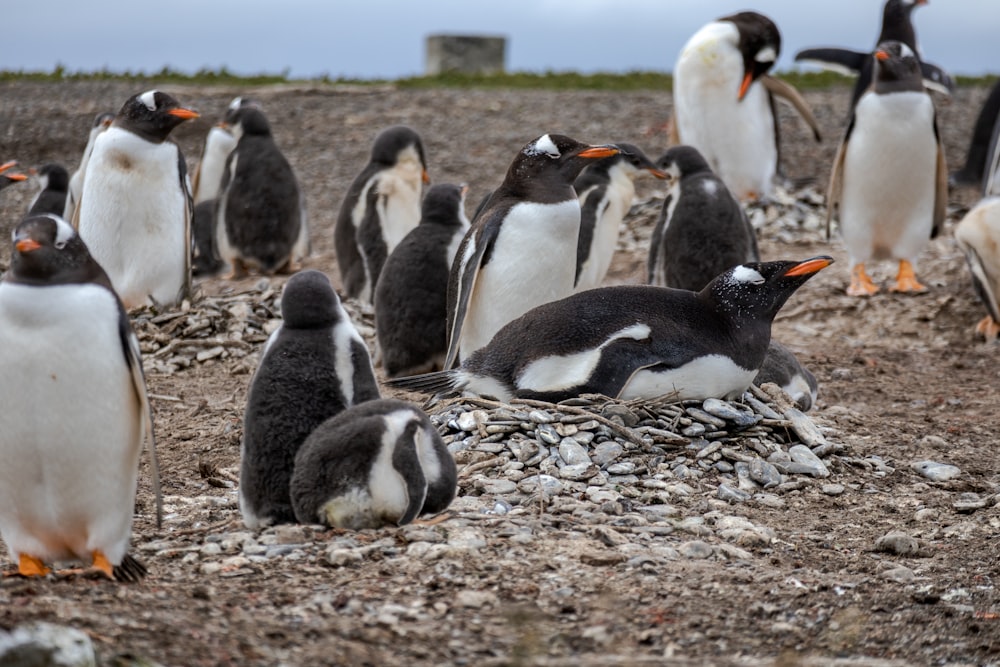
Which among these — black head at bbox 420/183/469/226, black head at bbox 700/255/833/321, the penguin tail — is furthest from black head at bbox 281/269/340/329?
black head at bbox 420/183/469/226

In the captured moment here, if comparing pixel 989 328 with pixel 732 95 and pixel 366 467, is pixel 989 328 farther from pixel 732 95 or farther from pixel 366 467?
pixel 366 467

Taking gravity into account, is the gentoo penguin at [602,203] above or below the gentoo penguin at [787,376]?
above

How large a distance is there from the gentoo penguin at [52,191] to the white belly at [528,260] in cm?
483

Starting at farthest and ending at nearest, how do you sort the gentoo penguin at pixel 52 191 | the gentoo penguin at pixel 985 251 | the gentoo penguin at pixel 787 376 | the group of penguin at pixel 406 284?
1. the gentoo penguin at pixel 52 191
2. the gentoo penguin at pixel 985 251
3. the gentoo penguin at pixel 787 376
4. the group of penguin at pixel 406 284

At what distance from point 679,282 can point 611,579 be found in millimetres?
4093

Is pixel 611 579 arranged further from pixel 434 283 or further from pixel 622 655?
pixel 434 283

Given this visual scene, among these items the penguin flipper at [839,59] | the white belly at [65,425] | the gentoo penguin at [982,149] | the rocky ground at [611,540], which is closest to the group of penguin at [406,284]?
the white belly at [65,425]

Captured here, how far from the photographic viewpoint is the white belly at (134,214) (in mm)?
7773

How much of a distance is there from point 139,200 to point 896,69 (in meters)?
5.19

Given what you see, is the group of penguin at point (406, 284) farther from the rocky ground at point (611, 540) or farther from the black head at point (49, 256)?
the rocky ground at point (611, 540)

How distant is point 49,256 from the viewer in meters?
3.68

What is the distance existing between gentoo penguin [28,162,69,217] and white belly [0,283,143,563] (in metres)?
6.47

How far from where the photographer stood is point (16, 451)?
3.76 metres

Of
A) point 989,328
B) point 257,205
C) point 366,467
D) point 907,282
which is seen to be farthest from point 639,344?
point 257,205
